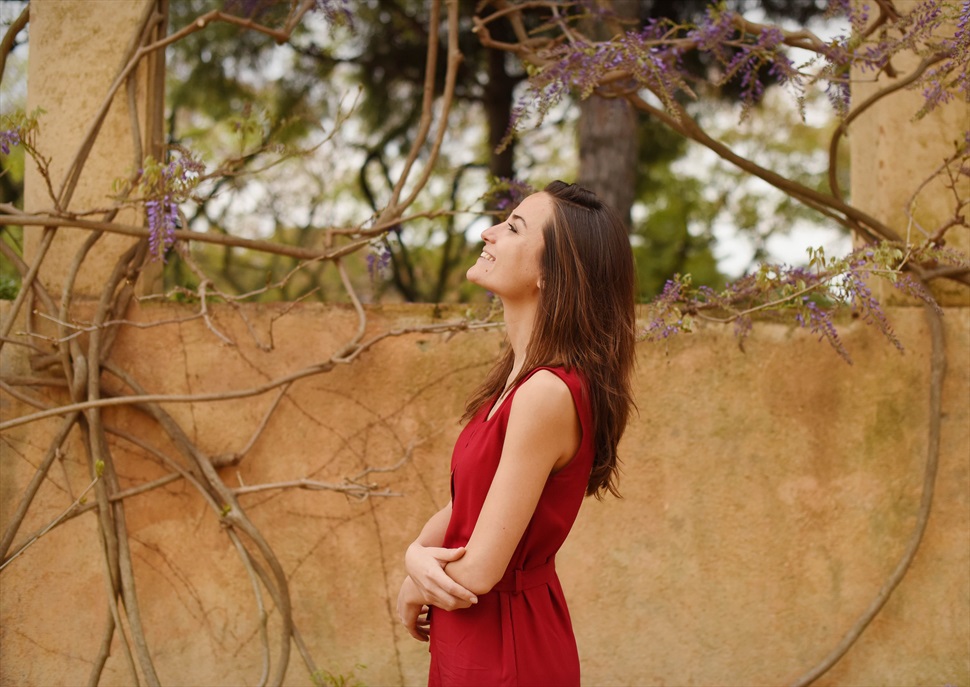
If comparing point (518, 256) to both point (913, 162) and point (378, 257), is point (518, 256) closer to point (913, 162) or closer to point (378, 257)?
point (378, 257)

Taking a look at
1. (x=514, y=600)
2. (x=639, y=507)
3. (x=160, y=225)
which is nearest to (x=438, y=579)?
(x=514, y=600)

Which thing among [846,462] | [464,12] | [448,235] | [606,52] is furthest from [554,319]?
[464,12]

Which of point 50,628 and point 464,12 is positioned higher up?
point 464,12

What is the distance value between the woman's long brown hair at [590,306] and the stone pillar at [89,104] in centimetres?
190

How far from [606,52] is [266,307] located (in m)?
1.42

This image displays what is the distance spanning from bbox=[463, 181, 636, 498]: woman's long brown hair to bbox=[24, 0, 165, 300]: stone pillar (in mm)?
1899

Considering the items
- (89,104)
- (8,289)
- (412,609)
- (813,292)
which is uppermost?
(89,104)

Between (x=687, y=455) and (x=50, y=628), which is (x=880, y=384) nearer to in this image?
(x=687, y=455)

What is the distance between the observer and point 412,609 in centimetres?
194

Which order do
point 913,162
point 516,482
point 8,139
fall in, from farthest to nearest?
point 913,162, point 8,139, point 516,482

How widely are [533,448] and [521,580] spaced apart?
0.31 metres

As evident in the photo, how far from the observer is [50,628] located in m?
2.98

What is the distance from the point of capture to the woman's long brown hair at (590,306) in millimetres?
1835

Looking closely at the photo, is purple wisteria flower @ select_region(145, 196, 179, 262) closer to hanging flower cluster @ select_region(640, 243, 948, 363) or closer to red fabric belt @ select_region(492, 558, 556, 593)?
hanging flower cluster @ select_region(640, 243, 948, 363)
